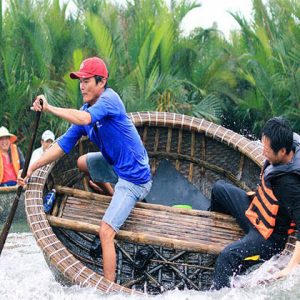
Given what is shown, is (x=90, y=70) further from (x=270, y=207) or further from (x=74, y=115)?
(x=270, y=207)

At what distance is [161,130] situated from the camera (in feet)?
20.1

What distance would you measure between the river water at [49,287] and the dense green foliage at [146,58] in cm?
522

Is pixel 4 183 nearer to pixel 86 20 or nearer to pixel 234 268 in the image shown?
pixel 86 20

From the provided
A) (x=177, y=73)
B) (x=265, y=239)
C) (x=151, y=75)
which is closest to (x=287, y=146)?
(x=265, y=239)

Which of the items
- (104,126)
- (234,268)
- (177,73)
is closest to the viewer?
(234,268)

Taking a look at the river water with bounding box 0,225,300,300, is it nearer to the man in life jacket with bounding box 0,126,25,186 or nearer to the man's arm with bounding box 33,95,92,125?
the man's arm with bounding box 33,95,92,125

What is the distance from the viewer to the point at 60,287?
4.42 meters

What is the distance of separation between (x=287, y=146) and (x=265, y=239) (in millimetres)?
693

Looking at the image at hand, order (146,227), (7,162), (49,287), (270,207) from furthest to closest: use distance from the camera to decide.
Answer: (7,162), (146,227), (49,287), (270,207)

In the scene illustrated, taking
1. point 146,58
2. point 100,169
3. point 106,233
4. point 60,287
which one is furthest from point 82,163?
point 146,58

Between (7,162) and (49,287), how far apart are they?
4.45 m

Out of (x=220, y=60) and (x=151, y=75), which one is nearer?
(x=151, y=75)

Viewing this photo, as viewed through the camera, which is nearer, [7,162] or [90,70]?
[90,70]

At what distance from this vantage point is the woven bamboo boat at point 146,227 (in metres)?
4.46
